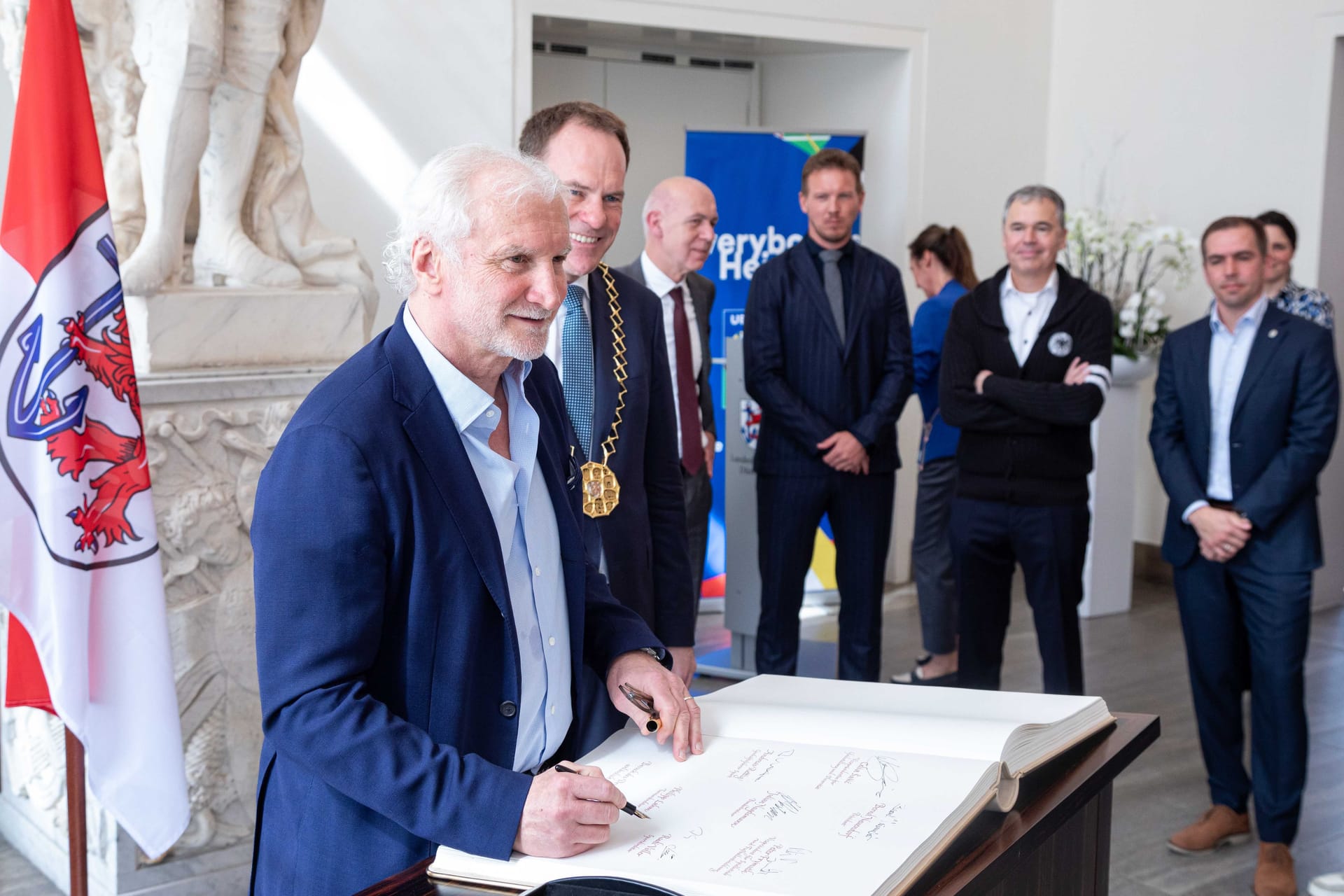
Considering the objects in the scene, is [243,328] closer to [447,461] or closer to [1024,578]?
[447,461]

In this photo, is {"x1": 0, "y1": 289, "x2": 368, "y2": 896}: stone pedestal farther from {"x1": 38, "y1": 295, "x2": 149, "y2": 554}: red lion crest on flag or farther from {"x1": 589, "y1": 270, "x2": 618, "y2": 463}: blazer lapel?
{"x1": 589, "y1": 270, "x2": 618, "y2": 463}: blazer lapel

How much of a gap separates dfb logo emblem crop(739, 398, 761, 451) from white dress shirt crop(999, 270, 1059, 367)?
4.60 feet

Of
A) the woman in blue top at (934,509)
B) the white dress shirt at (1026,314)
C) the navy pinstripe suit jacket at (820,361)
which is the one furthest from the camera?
the woman in blue top at (934,509)

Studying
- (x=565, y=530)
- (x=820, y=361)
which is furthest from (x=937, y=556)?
(x=565, y=530)

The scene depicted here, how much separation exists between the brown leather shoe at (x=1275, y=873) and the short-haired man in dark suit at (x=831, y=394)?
138 centimetres

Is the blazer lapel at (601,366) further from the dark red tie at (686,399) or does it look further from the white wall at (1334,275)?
the white wall at (1334,275)

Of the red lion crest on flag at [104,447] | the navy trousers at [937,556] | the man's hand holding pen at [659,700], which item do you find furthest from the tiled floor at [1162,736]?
the man's hand holding pen at [659,700]

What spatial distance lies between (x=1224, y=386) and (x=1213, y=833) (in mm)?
1231

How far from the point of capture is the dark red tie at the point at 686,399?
3791 millimetres

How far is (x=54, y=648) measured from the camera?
8.04 ft

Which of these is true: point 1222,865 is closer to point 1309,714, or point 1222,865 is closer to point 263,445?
point 1309,714

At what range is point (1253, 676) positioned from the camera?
136 inches

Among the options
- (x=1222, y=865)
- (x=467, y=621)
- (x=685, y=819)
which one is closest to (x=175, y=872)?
(x=467, y=621)

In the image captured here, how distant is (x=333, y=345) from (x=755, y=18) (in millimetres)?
3524
